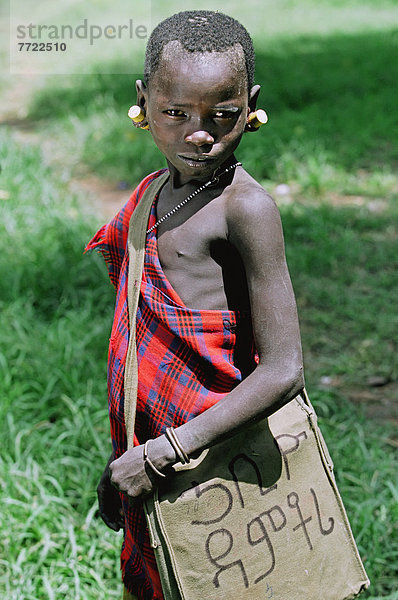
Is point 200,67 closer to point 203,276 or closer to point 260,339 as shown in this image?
point 203,276

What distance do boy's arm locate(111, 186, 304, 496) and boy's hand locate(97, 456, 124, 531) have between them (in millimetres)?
527

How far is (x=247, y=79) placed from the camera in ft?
4.32

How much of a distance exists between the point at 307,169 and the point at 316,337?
1.89 meters

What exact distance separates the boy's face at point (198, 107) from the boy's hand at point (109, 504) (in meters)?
0.85

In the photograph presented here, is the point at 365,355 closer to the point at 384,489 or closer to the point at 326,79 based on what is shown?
the point at 384,489

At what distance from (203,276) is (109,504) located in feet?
2.44

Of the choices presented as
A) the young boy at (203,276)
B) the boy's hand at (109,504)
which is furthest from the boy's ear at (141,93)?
the boy's hand at (109,504)

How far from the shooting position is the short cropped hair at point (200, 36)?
49.3 inches

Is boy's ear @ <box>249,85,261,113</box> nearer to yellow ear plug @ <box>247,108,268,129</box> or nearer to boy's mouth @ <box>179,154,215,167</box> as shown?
yellow ear plug @ <box>247,108,268,129</box>

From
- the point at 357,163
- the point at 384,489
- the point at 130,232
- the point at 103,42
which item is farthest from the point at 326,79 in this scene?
the point at 130,232

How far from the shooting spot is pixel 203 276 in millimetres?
1374

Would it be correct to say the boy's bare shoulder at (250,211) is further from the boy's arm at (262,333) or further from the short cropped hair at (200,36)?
the short cropped hair at (200,36)

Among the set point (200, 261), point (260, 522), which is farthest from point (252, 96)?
point (260, 522)

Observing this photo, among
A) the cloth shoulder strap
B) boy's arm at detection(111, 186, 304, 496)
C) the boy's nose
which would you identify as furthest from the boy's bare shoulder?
the cloth shoulder strap
